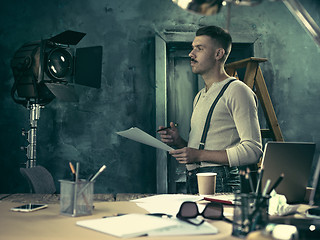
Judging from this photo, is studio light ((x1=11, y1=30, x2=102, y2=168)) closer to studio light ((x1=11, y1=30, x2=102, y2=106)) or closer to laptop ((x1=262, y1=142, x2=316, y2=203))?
studio light ((x1=11, y1=30, x2=102, y2=106))

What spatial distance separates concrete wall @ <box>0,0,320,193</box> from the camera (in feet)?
11.9

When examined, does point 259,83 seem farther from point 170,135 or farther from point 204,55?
point 170,135

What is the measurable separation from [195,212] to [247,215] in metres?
0.18

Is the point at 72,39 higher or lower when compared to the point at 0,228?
higher

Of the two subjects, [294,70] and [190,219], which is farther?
[294,70]

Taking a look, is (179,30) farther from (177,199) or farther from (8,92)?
(177,199)

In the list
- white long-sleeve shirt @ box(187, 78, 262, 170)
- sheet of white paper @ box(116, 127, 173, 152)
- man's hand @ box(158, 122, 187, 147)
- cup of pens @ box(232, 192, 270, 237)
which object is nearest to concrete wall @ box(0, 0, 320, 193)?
man's hand @ box(158, 122, 187, 147)

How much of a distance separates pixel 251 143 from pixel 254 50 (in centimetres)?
206

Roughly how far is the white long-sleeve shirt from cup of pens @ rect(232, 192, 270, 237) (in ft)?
3.17

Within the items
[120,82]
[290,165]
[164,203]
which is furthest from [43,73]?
[290,165]

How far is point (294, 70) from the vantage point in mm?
3729

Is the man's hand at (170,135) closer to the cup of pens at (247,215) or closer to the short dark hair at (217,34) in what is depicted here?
the short dark hair at (217,34)

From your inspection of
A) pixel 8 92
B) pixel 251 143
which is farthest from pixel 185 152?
pixel 8 92

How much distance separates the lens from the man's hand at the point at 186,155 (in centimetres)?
182
